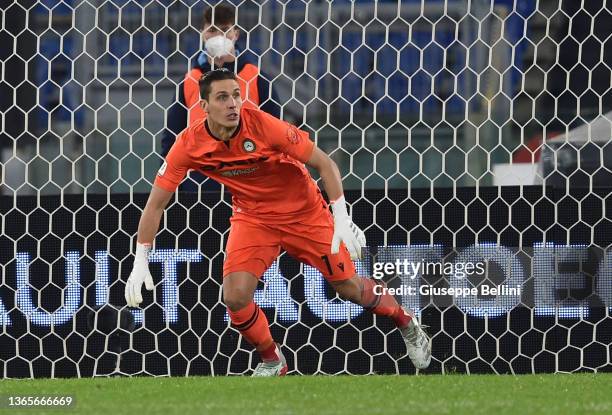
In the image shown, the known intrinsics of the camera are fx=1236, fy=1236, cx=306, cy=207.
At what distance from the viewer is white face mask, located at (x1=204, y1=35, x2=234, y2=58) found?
6.56 metres

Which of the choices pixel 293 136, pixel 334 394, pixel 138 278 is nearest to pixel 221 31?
pixel 293 136

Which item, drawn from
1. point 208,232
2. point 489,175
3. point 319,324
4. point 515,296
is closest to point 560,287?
point 515,296

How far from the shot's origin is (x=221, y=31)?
659cm

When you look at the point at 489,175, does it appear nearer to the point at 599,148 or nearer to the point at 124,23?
the point at 599,148

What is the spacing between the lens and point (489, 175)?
678 cm

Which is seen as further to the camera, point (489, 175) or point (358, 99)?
point (358, 99)

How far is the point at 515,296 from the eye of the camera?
6648mm

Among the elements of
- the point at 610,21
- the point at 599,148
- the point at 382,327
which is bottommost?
the point at 382,327

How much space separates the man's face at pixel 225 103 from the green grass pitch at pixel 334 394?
1.20 m

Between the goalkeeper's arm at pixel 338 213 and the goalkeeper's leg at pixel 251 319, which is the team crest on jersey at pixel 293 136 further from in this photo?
the goalkeeper's leg at pixel 251 319

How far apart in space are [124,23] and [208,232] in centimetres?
139

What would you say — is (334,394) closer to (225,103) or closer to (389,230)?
(225,103)

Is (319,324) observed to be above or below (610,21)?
below

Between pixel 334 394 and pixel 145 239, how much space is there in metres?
1.32
